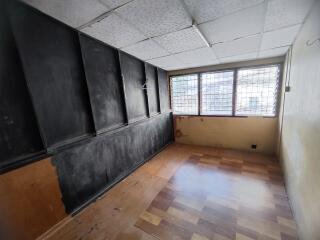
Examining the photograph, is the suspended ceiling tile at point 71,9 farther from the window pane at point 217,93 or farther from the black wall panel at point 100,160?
the window pane at point 217,93

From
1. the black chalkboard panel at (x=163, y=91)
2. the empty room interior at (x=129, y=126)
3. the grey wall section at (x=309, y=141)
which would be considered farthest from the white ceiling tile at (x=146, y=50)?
the grey wall section at (x=309, y=141)

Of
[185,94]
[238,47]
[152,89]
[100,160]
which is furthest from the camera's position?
[185,94]

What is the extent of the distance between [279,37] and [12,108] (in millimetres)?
3302

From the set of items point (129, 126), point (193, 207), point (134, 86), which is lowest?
point (193, 207)

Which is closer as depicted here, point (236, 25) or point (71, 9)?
point (71, 9)

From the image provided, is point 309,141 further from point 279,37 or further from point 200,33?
point 200,33

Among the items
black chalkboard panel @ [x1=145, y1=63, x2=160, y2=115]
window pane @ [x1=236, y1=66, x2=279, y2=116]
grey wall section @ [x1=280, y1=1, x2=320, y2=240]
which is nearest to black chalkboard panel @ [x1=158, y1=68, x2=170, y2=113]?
black chalkboard panel @ [x1=145, y1=63, x2=160, y2=115]

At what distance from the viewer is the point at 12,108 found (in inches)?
50.5

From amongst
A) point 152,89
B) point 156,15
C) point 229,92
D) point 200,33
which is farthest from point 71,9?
point 229,92

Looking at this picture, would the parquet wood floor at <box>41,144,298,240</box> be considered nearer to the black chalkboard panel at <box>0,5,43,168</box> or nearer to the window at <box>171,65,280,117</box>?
the black chalkboard panel at <box>0,5,43,168</box>

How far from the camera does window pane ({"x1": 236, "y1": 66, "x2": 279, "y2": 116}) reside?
10.2ft

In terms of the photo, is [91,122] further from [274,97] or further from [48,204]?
[274,97]

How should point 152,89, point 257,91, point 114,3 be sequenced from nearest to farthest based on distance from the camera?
point 114,3, point 257,91, point 152,89

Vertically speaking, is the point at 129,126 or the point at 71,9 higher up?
the point at 71,9
